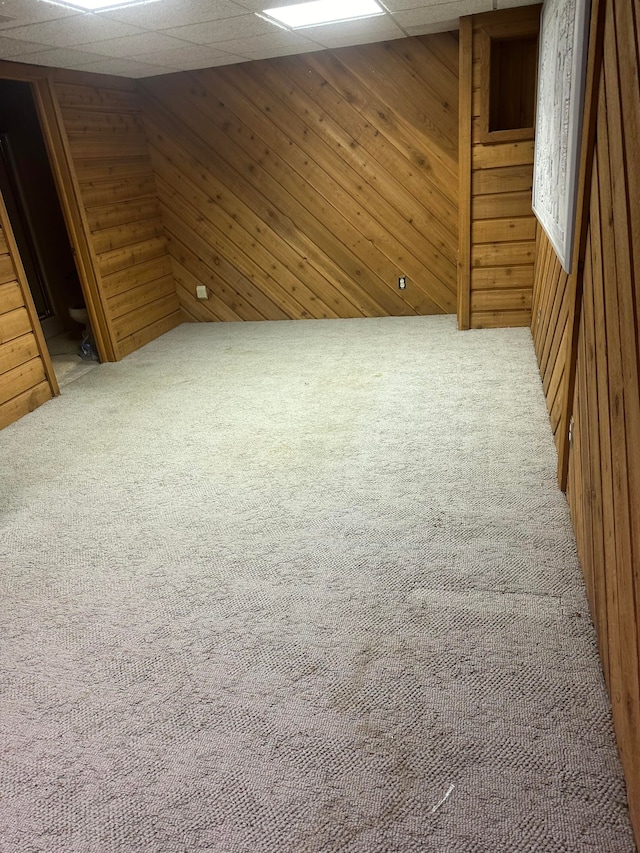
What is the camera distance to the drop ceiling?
A: 2984mm

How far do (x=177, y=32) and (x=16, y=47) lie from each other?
93 cm

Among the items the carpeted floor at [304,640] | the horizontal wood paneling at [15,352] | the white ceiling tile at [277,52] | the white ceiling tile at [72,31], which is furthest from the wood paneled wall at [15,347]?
the white ceiling tile at [277,52]

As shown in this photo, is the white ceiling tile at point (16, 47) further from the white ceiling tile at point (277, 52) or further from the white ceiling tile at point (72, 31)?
the white ceiling tile at point (277, 52)

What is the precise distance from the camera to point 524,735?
1.55m

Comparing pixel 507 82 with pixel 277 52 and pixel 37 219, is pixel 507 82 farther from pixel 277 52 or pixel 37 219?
pixel 37 219

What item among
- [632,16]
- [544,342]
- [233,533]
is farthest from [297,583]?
[544,342]

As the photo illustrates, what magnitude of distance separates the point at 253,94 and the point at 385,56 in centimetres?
116

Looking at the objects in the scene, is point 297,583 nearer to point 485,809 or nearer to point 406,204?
point 485,809

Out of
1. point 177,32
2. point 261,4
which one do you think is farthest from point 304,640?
point 177,32

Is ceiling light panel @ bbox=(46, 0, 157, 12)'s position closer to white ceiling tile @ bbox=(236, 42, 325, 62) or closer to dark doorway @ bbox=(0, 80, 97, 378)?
white ceiling tile @ bbox=(236, 42, 325, 62)

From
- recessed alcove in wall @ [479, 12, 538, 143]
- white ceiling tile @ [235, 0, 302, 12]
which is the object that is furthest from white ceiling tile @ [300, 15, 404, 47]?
white ceiling tile @ [235, 0, 302, 12]

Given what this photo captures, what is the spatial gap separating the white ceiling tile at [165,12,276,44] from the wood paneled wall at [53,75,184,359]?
1.29 metres

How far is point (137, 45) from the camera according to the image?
3791 mm

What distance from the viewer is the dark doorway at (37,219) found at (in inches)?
210
